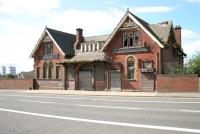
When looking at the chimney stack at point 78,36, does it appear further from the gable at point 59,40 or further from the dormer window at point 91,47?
the dormer window at point 91,47

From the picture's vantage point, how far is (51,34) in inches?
1651

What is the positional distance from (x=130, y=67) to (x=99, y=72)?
13.2ft

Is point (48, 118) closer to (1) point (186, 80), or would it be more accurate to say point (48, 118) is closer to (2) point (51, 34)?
(1) point (186, 80)

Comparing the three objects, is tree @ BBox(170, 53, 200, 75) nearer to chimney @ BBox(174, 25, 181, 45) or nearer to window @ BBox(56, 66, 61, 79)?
chimney @ BBox(174, 25, 181, 45)

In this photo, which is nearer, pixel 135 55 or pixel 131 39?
pixel 135 55

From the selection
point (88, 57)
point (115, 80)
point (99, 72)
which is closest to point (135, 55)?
point (115, 80)

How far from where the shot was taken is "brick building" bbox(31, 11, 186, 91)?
32812 mm

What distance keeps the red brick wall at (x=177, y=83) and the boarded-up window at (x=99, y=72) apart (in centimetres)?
807

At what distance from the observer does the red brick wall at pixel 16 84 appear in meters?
43.5

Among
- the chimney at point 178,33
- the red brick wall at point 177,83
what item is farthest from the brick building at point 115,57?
the red brick wall at point 177,83

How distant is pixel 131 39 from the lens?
3419cm

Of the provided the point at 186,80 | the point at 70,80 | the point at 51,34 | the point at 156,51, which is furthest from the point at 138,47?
the point at 51,34

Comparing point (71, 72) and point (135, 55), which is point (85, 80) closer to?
point (71, 72)

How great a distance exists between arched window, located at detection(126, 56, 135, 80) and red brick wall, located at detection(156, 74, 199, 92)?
4663 mm
